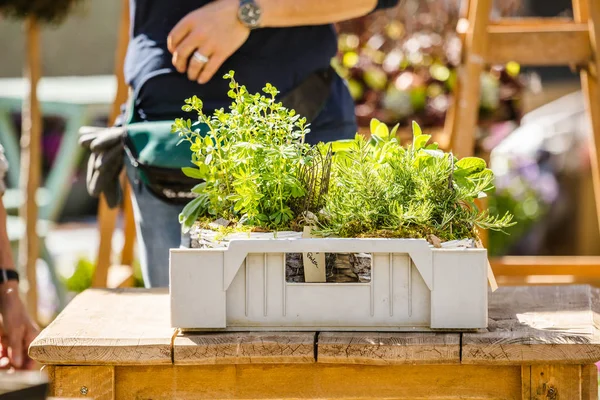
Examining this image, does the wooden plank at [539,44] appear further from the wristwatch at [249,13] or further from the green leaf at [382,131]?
the green leaf at [382,131]

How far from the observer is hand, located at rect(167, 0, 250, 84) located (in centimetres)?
171

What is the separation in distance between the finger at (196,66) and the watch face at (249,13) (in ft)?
0.31

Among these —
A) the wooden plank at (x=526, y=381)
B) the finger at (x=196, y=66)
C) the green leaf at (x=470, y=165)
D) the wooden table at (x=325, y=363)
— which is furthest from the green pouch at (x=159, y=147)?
the wooden plank at (x=526, y=381)

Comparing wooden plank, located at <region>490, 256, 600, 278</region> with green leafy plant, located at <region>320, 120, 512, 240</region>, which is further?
wooden plank, located at <region>490, 256, 600, 278</region>

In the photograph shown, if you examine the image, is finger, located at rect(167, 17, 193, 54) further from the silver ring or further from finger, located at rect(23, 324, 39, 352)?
finger, located at rect(23, 324, 39, 352)

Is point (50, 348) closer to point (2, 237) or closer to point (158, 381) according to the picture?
point (158, 381)

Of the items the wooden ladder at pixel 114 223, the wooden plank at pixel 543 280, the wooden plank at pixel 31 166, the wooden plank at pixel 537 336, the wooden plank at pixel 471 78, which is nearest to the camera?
the wooden plank at pixel 537 336

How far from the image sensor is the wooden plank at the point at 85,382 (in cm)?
131

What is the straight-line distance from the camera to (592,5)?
8.14ft

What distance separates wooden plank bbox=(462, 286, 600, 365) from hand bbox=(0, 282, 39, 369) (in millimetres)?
873

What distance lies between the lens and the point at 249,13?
5.63ft

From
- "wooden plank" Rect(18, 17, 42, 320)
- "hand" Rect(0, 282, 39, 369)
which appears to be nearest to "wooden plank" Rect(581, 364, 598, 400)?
"hand" Rect(0, 282, 39, 369)

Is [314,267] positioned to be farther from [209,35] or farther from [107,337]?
[209,35]

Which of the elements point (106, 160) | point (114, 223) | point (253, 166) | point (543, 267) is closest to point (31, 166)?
point (114, 223)
